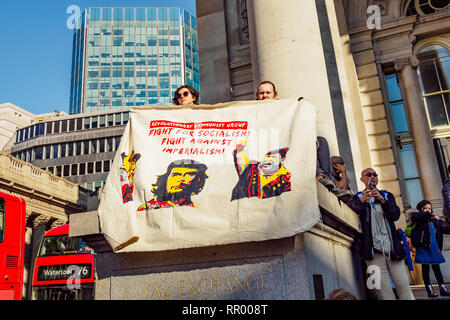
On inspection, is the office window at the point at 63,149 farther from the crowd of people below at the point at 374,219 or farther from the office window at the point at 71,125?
the crowd of people below at the point at 374,219

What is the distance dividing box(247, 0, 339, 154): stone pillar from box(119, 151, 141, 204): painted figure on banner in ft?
15.4

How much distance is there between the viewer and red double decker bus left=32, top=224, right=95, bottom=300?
15.3 m

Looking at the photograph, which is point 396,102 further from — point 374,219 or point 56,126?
point 56,126

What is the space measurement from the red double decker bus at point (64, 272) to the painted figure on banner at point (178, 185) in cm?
1206

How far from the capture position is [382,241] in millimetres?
5191

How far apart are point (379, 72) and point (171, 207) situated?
12655 millimetres

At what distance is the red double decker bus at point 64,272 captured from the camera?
15.3 m

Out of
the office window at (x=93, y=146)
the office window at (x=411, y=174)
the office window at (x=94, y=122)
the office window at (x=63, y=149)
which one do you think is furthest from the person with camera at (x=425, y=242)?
the office window at (x=94, y=122)

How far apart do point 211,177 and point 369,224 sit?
89.4 inches

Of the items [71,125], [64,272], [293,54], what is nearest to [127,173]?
[293,54]

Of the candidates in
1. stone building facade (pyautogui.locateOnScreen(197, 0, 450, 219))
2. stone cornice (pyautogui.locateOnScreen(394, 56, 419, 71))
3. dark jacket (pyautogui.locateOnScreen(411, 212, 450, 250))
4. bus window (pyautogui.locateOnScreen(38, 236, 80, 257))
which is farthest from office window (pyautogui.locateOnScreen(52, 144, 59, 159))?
dark jacket (pyautogui.locateOnScreen(411, 212, 450, 250))
